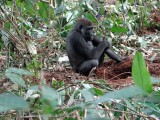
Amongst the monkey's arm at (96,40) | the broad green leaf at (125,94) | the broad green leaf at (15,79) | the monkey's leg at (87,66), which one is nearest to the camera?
the broad green leaf at (125,94)

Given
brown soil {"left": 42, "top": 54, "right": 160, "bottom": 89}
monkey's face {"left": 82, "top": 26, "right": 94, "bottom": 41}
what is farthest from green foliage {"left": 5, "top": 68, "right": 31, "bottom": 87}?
monkey's face {"left": 82, "top": 26, "right": 94, "bottom": 41}

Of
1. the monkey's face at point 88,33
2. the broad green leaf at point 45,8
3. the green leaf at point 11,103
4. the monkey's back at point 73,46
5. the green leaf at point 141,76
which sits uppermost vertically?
the monkey's face at point 88,33

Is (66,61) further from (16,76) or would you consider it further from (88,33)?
(16,76)

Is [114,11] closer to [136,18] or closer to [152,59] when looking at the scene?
[136,18]

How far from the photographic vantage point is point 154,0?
10148 mm

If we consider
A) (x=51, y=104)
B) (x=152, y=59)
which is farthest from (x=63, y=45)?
(x=51, y=104)

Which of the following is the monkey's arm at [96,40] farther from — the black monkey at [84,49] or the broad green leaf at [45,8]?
the broad green leaf at [45,8]

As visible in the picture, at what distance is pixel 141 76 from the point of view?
143 centimetres

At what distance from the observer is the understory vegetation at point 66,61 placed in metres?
1.43

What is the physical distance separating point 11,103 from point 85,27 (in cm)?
538

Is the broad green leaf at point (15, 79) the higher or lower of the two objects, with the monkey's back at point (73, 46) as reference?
lower

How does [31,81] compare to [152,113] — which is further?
[31,81]

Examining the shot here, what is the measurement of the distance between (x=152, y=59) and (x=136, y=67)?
17.5 ft

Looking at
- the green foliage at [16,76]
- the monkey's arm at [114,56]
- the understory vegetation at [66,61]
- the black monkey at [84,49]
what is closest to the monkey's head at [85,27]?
the black monkey at [84,49]
